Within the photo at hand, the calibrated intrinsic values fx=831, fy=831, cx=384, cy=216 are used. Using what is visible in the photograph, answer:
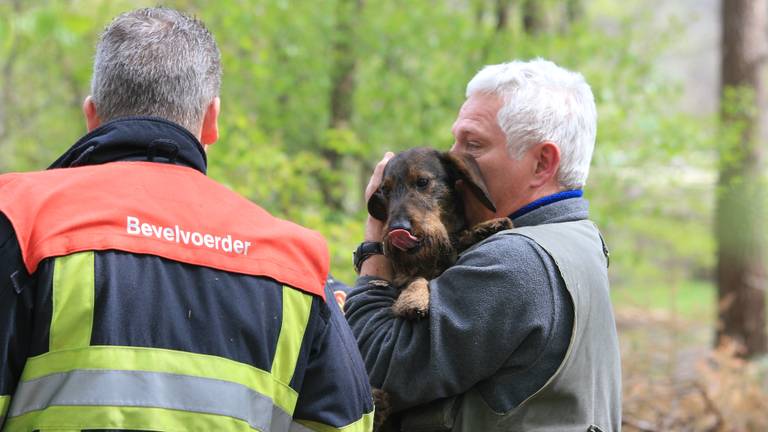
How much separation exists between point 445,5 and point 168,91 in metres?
10.2

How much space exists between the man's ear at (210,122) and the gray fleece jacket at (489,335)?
0.89 m

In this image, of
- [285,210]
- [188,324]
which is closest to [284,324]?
[188,324]

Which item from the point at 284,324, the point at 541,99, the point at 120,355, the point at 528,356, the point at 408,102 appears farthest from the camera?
the point at 408,102

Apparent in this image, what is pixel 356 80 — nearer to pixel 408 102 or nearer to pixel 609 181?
→ pixel 408 102

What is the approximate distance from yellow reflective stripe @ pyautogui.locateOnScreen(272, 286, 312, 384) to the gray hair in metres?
0.57

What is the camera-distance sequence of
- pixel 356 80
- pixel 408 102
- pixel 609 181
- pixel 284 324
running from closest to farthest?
pixel 284 324 → pixel 609 181 → pixel 408 102 → pixel 356 80

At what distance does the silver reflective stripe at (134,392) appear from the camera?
197 cm

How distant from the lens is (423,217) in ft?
10.6

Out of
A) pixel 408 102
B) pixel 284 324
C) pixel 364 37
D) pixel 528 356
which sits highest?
pixel 364 37

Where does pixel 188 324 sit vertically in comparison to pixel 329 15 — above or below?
below

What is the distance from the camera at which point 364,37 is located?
1212cm

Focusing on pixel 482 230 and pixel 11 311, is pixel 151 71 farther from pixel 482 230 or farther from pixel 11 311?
pixel 482 230

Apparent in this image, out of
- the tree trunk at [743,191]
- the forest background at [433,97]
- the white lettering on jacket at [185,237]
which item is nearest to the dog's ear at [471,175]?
the white lettering on jacket at [185,237]

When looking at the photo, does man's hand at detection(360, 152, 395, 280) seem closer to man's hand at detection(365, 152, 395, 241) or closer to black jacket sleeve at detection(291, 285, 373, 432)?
man's hand at detection(365, 152, 395, 241)
